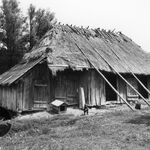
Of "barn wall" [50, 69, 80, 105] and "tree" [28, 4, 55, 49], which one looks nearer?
"barn wall" [50, 69, 80, 105]

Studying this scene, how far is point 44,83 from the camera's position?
1520 cm

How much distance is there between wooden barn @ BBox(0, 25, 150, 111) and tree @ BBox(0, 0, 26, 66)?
7.98m

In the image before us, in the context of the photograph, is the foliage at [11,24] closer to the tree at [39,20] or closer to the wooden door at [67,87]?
the tree at [39,20]

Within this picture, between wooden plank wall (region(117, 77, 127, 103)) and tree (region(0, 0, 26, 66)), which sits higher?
tree (region(0, 0, 26, 66))

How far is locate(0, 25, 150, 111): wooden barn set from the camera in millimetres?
14703

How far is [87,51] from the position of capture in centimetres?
1770

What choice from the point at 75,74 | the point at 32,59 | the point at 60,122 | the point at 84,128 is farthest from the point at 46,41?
the point at 84,128

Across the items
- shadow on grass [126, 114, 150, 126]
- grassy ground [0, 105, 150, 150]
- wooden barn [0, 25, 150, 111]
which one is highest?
wooden barn [0, 25, 150, 111]

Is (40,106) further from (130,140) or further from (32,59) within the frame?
(130,140)

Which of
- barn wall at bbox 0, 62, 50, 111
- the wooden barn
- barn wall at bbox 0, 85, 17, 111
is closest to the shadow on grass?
the wooden barn

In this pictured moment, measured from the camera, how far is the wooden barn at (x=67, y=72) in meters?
14.7

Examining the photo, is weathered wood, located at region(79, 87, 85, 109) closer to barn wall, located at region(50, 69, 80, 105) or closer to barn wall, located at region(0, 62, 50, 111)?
barn wall, located at region(50, 69, 80, 105)

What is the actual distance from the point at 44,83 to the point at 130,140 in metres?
7.96

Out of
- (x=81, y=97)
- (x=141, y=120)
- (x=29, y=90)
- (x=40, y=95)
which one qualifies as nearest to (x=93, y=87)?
(x=81, y=97)
